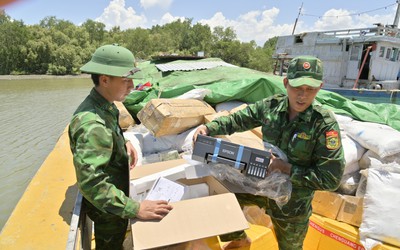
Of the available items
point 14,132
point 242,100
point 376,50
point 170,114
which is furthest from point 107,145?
point 376,50

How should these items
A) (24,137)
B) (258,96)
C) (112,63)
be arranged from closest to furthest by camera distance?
1. (112,63)
2. (258,96)
3. (24,137)

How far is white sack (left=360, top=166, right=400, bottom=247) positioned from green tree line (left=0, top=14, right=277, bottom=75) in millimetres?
18836

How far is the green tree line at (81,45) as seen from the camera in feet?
102

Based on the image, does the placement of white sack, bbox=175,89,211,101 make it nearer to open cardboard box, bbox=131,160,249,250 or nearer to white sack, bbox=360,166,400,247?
white sack, bbox=360,166,400,247

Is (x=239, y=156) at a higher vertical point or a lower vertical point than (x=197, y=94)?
lower

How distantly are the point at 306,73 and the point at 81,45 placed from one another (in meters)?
40.8

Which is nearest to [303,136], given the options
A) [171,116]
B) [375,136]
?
[375,136]

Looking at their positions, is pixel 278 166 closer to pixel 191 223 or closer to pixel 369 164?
pixel 191 223

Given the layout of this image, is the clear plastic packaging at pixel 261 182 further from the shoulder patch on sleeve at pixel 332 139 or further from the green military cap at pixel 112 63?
the green military cap at pixel 112 63

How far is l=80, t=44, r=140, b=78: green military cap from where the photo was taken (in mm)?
1265

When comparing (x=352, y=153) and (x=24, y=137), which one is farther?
(x=24, y=137)

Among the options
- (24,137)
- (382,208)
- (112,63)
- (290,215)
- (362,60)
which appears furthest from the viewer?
(362,60)

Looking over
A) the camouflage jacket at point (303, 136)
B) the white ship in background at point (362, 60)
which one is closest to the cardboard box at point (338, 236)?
the camouflage jacket at point (303, 136)

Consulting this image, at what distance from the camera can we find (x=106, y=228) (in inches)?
59.4
